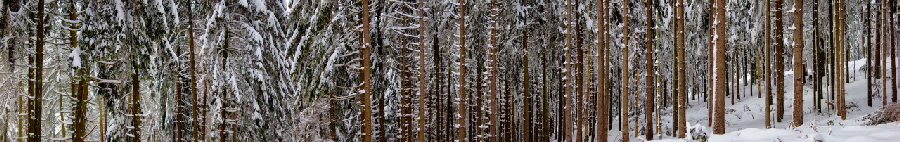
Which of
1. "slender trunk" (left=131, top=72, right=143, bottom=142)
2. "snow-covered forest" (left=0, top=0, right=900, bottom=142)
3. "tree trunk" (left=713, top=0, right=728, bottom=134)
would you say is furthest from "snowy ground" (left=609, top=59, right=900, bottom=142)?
"slender trunk" (left=131, top=72, right=143, bottom=142)

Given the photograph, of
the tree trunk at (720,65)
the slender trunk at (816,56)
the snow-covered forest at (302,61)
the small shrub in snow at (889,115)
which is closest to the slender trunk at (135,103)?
the snow-covered forest at (302,61)

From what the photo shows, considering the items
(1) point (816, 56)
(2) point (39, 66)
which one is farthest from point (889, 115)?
(2) point (39, 66)

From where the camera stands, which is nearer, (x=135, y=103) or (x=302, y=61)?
(x=135, y=103)

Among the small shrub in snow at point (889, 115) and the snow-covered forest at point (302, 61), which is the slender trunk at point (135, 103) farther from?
the small shrub in snow at point (889, 115)

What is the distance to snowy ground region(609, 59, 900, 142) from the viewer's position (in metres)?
9.51

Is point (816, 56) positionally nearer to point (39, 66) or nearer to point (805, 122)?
point (805, 122)

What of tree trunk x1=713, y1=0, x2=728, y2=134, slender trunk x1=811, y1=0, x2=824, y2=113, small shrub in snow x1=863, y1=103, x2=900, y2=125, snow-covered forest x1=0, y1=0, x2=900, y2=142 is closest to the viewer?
snow-covered forest x1=0, y1=0, x2=900, y2=142

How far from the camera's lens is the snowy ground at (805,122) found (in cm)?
951

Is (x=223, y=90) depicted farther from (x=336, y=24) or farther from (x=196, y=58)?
(x=336, y=24)

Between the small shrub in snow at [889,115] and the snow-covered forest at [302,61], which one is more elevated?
the snow-covered forest at [302,61]

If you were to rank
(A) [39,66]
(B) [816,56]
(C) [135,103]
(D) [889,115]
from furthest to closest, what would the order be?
1. (B) [816,56]
2. (D) [889,115]
3. (C) [135,103]
4. (A) [39,66]

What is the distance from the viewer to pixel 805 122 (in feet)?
66.6

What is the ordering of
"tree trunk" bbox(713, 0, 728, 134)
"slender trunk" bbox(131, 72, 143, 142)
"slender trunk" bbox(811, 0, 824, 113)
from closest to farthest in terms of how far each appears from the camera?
"slender trunk" bbox(131, 72, 143, 142) < "tree trunk" bbox(713, 0, 728, 134) < "slender trunk" bbox(811, 0, 824, 113)

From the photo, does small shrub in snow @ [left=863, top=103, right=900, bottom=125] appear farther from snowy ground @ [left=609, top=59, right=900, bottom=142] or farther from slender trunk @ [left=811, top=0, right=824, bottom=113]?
slender trunk @ [left=811, top=0, right=824, bottom=113]
